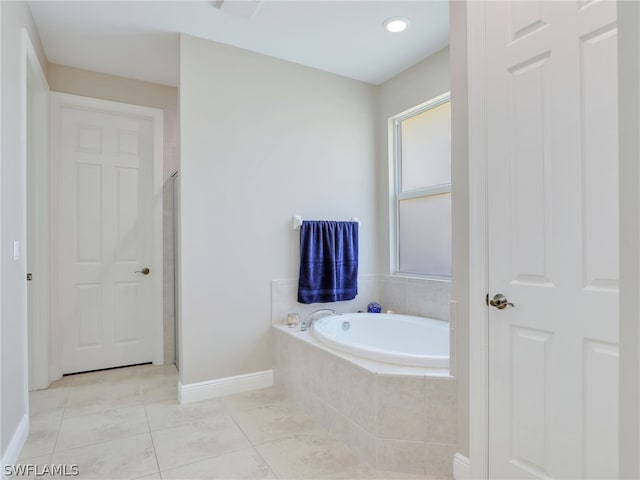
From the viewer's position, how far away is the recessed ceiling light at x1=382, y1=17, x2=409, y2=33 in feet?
8.29

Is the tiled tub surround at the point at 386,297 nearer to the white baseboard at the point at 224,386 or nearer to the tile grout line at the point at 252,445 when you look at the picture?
the white baseboard at the point at 224,386

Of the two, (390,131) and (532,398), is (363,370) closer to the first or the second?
(532,398)

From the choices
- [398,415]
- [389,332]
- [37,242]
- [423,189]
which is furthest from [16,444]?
Result: [423,189]

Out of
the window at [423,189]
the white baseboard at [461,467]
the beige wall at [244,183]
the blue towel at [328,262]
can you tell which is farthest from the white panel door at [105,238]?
the white baseboard at [461,467]

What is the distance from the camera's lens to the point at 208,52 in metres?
2.78

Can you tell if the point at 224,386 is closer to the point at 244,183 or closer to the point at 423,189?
the point at 244,183

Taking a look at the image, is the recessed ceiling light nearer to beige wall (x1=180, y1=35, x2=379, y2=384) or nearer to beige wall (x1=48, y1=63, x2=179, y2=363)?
beige wall (x1=180, y1=35, x2=379, y2=384)

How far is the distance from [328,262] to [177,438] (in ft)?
5.36

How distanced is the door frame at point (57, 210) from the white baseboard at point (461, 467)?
8.74 ft

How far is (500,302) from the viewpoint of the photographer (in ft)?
5.15

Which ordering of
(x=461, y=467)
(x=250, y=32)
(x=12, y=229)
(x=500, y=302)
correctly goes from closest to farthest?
1. (x=500, y=302)
2. (x=461, y=467)
3. (x=12, y=229)
4. (x=250, y=32)

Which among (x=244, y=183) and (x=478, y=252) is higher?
(x=244, y=183)

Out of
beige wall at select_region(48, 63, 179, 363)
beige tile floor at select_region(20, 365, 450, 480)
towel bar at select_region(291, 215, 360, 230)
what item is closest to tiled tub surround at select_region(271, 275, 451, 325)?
towel bar at select_region(291, 215, 360, 230)

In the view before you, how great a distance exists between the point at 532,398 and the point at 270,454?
4.20 ft
